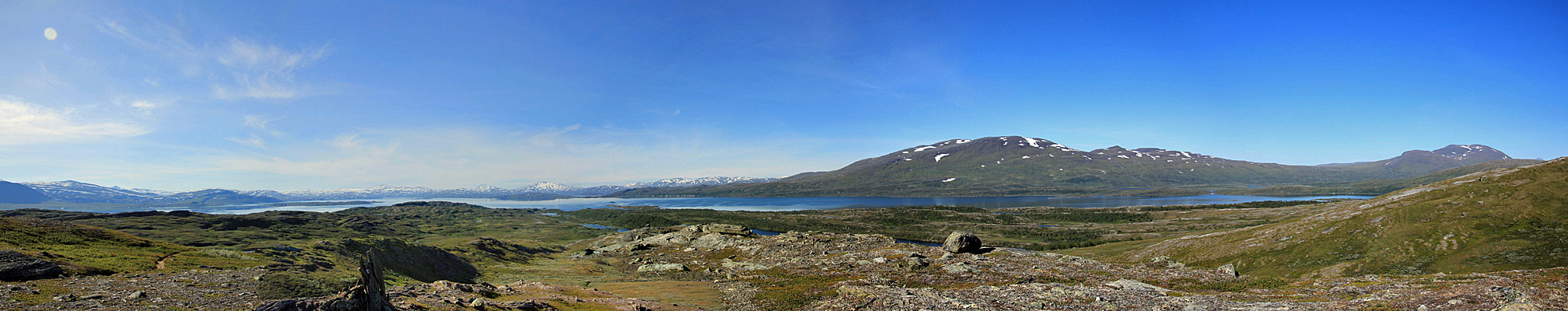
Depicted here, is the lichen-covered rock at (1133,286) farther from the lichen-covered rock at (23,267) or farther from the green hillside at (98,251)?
the green hillside at (98,251)

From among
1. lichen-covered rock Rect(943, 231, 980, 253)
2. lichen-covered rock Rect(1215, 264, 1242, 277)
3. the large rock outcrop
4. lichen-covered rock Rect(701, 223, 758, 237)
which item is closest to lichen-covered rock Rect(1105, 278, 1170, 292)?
lichen-covered rock Rect(1215, 264, 1242, 277)

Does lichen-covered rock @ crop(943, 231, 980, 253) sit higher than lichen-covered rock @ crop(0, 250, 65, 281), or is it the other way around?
lichen-covered rock @ crop(0, 250, 65, 281)

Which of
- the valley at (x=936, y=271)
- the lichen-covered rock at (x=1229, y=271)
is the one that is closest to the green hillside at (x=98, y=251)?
the valley at (x=936, y=271)

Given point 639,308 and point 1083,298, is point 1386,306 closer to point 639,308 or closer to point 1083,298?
point 1083,298

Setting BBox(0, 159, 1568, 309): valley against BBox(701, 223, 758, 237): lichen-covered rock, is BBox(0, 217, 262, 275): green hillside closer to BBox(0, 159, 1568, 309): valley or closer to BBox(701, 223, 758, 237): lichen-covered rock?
BBox(0, 159, 1568, 309): valley

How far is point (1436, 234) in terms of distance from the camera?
46625mm

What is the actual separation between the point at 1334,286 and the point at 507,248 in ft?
372

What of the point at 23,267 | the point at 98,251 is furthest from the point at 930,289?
the point at 98,251

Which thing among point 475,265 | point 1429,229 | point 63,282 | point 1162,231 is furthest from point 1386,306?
point 1162,231

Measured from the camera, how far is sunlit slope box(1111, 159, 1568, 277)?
135 feet

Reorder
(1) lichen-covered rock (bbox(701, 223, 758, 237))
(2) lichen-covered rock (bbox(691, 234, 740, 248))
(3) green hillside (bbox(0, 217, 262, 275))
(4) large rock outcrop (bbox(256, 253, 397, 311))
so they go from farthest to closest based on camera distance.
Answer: (1) lichen-covered rock (bbox(701, 223, 758, 237)), (2) lichen-covered rock (bbox(691, 234, 740, 248)), (3) green hillside (bbox(0, 217, 262, 275)), (4) large rock outcrop (bbox(256, 253, 397, 311))

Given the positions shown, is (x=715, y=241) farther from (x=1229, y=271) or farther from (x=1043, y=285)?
(x=1229, y=271)

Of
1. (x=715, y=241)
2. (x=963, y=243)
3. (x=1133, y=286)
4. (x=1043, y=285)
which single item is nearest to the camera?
(x=1133, y=286)

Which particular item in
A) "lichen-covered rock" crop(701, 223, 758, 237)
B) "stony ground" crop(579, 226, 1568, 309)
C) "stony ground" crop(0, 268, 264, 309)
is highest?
"stony ground" crop(0, 268, 264, 309)
